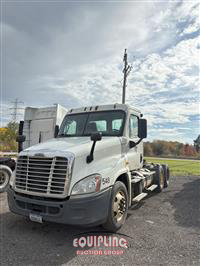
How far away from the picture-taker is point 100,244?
11.5 ft

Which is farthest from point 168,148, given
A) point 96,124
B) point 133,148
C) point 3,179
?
point 96,124

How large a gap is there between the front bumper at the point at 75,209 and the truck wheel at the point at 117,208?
18cm

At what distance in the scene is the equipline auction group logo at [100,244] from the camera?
128 inches

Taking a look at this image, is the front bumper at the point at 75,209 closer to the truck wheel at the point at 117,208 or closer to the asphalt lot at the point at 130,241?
the truck wheel at the point at 117,208

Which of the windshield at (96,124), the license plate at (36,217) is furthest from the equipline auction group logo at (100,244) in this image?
the windshield at (96,124)

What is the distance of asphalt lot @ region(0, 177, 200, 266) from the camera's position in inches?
118

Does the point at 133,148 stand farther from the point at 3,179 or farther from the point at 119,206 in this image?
the point at 3,179

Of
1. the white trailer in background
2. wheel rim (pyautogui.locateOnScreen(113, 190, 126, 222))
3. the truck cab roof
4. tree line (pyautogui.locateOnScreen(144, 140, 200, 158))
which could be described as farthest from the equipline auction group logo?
A: tree line (pyautogui.locateOnScreen(144, 140, 200, 158))

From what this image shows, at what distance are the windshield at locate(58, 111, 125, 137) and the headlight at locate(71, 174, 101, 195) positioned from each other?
1495 millimetres

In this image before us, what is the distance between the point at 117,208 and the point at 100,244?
0.70 meters

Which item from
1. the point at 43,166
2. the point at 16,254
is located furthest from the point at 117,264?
the point at 43,166

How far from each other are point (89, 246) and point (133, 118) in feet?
10.3

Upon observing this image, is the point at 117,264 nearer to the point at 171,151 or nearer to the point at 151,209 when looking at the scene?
the point at 151,209

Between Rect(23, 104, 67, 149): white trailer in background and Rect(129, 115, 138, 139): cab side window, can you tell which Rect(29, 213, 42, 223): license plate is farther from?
Rect(23, 104, 67, 149): white trailer in background
